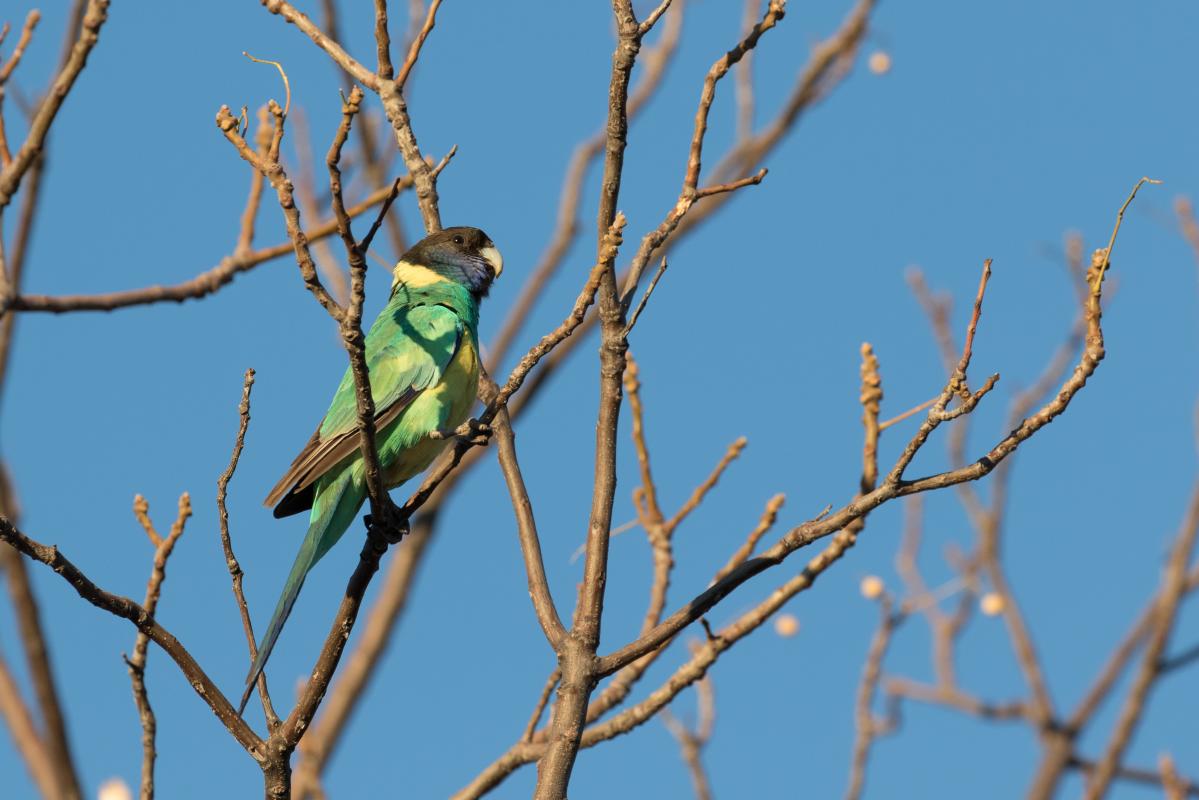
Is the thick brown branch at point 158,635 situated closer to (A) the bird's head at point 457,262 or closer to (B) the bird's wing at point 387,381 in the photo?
(B) the bird's wing at point 387,381

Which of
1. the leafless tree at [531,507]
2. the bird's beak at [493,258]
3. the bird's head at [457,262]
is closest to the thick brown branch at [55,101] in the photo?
the leafless tree at [531,507]

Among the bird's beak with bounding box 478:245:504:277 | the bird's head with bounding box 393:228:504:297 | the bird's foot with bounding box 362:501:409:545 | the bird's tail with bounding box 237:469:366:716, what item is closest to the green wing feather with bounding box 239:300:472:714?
the bird's tail with bounding box 237:469:366:716

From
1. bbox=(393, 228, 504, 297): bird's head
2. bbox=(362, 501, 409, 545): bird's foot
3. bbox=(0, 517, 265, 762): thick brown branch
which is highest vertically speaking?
bbox=(393, 228, 504, 297): bird's head

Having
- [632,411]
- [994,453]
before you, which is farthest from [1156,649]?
[994,453]

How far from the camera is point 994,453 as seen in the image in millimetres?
3715

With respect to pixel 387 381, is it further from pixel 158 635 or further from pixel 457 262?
pixel 158 635

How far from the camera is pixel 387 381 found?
561 cm

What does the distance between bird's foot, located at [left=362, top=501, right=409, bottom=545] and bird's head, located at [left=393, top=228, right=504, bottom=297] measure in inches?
79.4

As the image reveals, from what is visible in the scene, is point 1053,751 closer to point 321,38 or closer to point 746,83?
point 746,83

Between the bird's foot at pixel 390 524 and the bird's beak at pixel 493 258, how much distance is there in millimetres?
2270

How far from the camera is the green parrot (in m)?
5.06

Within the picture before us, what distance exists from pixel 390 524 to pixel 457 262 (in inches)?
88.9

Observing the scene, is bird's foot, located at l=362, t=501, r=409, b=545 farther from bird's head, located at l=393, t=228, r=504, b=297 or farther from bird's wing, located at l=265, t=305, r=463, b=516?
bird's head, located at l=393, t=228, r=504, b=297

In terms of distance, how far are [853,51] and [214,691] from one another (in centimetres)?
775
